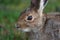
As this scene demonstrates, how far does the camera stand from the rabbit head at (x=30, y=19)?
10944 mm

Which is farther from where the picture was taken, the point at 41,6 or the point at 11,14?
the point at 11,14

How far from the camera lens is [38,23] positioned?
1112cm

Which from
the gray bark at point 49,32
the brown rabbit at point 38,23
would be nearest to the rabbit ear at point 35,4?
the brown rabbit at point 38,23

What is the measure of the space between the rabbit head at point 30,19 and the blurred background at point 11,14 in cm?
97

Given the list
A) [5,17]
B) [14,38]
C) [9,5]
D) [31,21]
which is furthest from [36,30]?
[9,5]

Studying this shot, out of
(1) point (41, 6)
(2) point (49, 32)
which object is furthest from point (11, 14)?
(1) point (41, 6)

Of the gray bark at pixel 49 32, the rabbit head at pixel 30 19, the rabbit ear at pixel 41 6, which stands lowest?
the gray bark at pixel 49 32

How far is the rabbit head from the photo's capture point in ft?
35.9

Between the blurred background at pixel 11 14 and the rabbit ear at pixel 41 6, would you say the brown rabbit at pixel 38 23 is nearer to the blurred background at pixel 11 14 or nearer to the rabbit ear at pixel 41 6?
the rabbit ear at pixel 41 6

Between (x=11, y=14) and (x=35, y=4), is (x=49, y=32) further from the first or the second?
(x=11, y=14)

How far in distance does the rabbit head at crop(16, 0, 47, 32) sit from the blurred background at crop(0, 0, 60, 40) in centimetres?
97

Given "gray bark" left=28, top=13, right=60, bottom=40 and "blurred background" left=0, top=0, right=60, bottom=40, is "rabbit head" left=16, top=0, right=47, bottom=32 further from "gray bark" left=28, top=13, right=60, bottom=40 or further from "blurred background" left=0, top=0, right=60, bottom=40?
"blurred background" left=0, top=0, right=60, bottom=40

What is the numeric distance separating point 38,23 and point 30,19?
0.77 ft

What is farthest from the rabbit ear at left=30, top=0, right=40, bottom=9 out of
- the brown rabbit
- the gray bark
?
the gray bark
